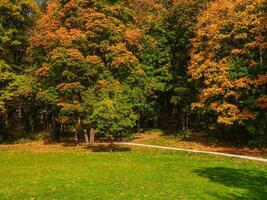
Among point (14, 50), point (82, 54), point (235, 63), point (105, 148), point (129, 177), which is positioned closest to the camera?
point (129, 177)

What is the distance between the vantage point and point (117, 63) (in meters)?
48.7

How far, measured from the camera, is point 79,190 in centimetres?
2055

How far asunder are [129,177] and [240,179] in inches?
262

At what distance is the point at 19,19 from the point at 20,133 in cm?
2088

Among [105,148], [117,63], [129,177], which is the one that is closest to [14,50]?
[117,63]

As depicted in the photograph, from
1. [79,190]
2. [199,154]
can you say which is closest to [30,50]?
[199,154]

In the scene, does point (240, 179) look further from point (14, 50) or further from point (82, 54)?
point (14, 50)

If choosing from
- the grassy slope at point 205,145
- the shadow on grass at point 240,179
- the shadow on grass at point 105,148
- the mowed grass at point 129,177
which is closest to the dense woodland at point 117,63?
the shadow on grass at point 105,148

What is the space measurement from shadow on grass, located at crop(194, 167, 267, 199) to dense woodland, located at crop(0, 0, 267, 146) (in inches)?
532

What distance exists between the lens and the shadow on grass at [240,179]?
2057 cm

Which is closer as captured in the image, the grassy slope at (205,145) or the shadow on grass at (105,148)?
the grassy slope at (205,145)

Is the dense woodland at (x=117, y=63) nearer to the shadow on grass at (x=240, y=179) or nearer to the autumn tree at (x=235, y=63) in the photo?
the autumn tree at (x=235, y=63)

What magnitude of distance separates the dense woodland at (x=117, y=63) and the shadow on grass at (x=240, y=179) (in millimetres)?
13510

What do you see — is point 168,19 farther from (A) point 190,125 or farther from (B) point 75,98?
(B) point 75,98
